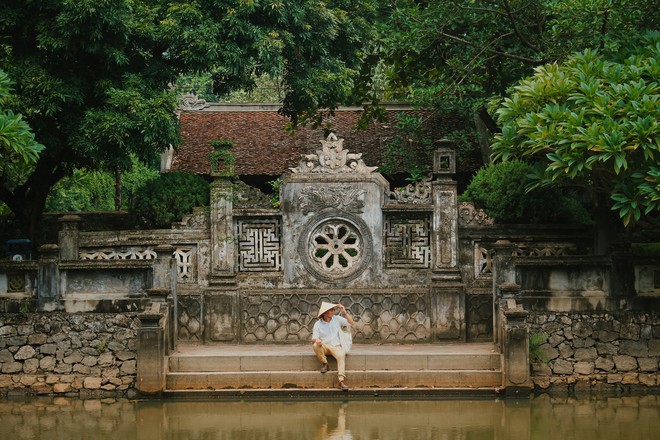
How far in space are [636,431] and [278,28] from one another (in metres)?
9.81

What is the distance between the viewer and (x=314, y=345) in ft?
52.1

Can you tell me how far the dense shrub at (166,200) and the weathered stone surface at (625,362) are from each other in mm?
7063

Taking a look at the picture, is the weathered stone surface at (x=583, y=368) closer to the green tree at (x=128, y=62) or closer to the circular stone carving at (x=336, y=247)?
the circular stone carving at (x=336, y=247)

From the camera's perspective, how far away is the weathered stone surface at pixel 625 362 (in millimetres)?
16344

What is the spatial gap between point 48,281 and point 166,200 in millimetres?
2628

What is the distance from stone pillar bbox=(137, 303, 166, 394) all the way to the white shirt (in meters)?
2.17

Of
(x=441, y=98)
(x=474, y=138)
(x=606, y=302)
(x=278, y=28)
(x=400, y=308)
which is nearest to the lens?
(x=606, y=302)

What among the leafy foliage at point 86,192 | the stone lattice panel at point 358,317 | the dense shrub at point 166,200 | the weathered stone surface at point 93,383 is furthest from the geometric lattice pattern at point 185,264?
the leafy foliage at point 86,192

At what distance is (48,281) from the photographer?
16547mm

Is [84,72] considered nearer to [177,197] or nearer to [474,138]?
[177,197]

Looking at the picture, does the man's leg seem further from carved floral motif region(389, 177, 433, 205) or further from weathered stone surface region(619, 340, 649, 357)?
weathered stone surface region(619, 340, 649, 357)

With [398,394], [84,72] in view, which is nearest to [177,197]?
[84,72]

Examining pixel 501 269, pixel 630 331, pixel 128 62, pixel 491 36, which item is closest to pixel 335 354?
pixel 501 269

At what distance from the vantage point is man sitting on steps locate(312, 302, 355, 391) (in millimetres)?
15602
